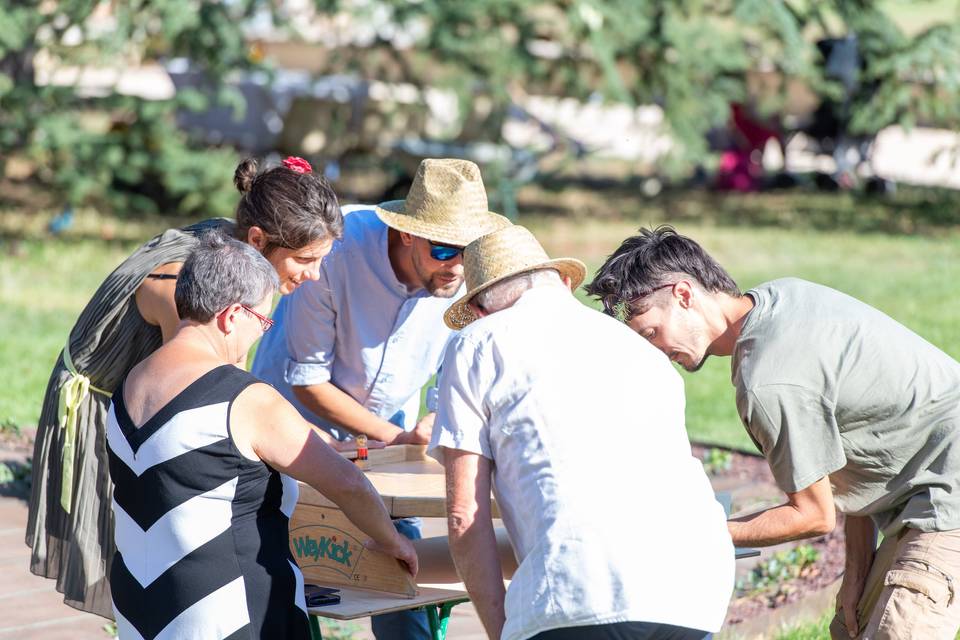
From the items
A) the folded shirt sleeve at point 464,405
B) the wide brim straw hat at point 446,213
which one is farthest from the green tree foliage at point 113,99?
the folded shirt sleeve at point 464,405

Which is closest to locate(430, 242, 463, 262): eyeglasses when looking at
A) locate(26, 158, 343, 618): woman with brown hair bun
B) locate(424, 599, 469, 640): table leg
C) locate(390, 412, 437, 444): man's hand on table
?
locate(26, 158, 343, 618): woman with brown hair bun

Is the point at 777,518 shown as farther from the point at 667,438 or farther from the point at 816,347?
the point at 667,438

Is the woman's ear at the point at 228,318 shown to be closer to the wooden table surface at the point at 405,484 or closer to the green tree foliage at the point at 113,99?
the wooden table surface at the point at 405,484

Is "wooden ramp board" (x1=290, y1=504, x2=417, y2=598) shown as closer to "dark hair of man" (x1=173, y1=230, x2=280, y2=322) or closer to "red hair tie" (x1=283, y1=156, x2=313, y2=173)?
"dark hair of man" (x1=173, y1=230, x2=280, y2=322)

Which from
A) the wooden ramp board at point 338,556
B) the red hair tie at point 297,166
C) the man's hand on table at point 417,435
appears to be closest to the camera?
the wooden ramp board at point 338,556

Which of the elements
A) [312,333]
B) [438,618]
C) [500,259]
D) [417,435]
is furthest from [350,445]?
[500,259]

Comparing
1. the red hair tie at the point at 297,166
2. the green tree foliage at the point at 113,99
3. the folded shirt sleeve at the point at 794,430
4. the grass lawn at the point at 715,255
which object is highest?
the red hair tie at the point at 297,166

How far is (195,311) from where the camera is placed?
3.03m

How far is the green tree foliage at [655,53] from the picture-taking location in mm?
13445

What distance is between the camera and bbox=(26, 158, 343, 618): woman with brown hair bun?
373 centimetres

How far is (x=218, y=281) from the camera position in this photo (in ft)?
9.90

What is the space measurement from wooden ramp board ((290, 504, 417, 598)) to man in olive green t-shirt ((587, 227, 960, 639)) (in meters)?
0.86

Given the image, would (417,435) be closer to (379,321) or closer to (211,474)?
(379,321)

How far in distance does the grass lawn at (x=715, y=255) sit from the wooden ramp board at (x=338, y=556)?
172 inches
